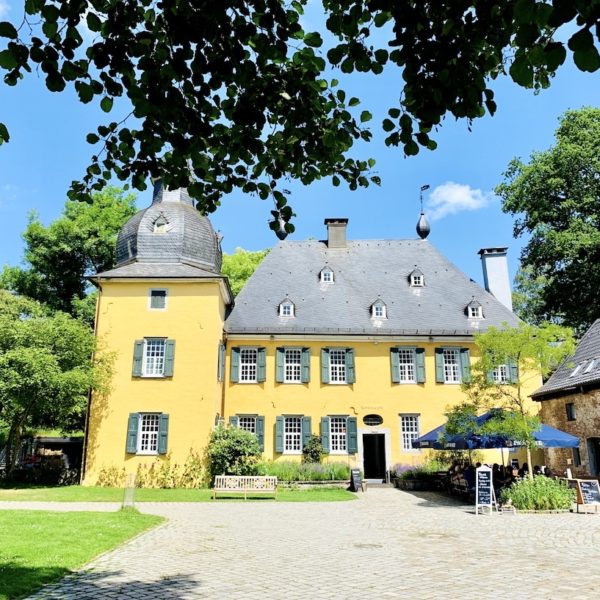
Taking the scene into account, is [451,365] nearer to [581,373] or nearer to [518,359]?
[581,373]

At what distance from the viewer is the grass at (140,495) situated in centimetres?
1717

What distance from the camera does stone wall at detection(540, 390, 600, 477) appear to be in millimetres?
19172

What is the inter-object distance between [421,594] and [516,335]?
11.0 metres

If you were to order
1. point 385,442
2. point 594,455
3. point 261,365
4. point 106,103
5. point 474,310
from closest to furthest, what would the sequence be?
point 106,103, point 594,455, point 385,442, point 261,365, point 474,310

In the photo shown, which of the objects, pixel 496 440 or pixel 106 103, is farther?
pixel 496 440

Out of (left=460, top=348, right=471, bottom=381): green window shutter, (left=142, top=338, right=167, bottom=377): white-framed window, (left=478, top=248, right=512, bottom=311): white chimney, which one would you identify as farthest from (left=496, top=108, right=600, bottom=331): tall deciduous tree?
(left=142, top=338, right=167, bottom=377): white-framed window

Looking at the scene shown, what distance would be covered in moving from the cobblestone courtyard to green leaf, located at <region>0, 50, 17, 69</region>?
219 inches

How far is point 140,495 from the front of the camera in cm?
1842

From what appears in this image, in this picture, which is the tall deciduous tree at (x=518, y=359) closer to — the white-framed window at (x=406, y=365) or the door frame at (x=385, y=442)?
the door frame at (x=385, y=442)

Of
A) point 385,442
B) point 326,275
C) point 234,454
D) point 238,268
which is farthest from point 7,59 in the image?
point 238,268

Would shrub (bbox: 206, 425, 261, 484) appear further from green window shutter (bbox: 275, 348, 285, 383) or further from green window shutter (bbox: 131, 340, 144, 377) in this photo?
green window shutter (bbox: 131, 340, 144, 377)

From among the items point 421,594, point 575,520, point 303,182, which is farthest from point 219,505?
point 303,182

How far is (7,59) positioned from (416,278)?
2608 centimetres

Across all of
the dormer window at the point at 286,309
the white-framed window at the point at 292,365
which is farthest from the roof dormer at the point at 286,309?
the white-framed window at the point at 292,365
